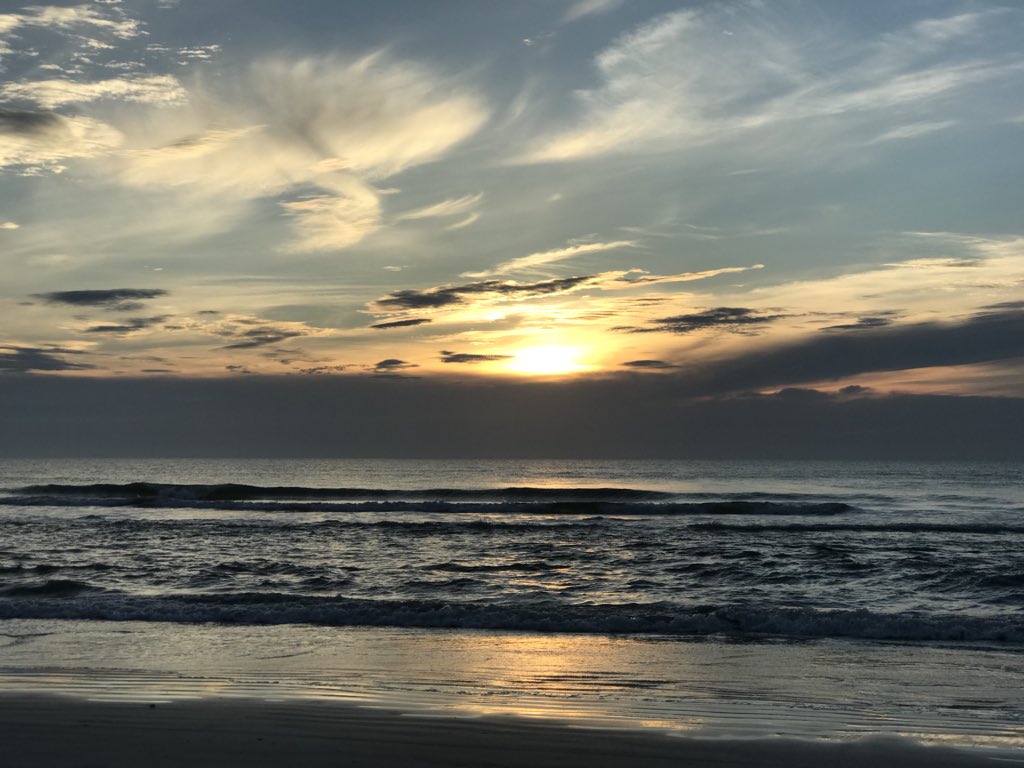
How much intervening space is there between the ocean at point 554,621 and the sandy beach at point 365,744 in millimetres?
556

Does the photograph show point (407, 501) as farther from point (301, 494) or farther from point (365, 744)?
point (365, 744)

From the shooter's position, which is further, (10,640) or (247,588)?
(247,588)

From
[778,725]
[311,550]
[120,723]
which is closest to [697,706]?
[778,725]

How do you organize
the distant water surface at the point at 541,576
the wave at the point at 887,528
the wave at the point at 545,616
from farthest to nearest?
the wave at the point at 887,528 < the distant water surface at the point at 541,576 < the wave at the point at 545,616

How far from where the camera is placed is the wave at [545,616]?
509 inches

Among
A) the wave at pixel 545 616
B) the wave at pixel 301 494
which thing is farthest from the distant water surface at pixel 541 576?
the wave at pixel 301 494

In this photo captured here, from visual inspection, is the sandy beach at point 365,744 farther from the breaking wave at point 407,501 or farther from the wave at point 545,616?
the breaking wave at point 407,501

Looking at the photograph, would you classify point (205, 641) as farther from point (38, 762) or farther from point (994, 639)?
point (994, 639)

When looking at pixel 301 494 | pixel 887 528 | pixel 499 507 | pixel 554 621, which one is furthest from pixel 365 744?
pixel 301 494

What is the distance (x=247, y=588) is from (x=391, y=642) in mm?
5800

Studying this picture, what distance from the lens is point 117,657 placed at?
10.9m

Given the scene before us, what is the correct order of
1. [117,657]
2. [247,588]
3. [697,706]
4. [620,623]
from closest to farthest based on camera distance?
1. [697,706]
2. [117,657]
3. [620,623]
4. [247,588]

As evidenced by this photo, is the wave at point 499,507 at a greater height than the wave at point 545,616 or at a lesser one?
lesser

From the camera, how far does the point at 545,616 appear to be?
1385 centimetres
